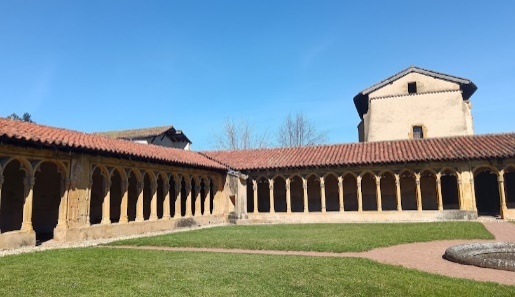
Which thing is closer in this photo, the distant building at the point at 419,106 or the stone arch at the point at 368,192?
the stone arch at the point at 368,192

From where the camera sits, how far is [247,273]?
7445 mm

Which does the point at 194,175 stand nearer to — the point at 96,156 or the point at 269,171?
the point at 269,171

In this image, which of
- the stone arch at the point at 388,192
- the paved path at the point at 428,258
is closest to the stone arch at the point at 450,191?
the stone arch at the point at 388,192

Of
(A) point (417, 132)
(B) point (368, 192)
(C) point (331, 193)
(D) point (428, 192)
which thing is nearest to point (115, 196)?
(C) point (331, 193)

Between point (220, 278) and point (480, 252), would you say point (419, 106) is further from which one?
point (220, 278)

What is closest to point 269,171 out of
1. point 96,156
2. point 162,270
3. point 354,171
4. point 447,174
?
point 354,171

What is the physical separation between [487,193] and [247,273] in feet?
78.0

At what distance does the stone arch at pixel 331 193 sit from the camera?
2648 cm

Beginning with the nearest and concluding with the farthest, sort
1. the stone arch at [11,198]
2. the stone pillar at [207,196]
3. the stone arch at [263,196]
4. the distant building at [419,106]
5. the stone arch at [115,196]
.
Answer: the stone arch at [11,198] → the stone arch at [115,196] → the stone pillar at [207,196] → the stone arch at [263,196] → the distant building at [419,106]

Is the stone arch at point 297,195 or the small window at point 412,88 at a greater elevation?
the small window at point 412,88

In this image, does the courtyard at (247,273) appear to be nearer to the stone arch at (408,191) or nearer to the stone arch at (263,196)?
the stone arch at (408,191)

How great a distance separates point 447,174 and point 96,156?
20.3 metres

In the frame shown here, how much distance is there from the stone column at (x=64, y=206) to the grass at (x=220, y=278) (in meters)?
4.18

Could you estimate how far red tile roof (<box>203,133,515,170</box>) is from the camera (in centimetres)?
2191
